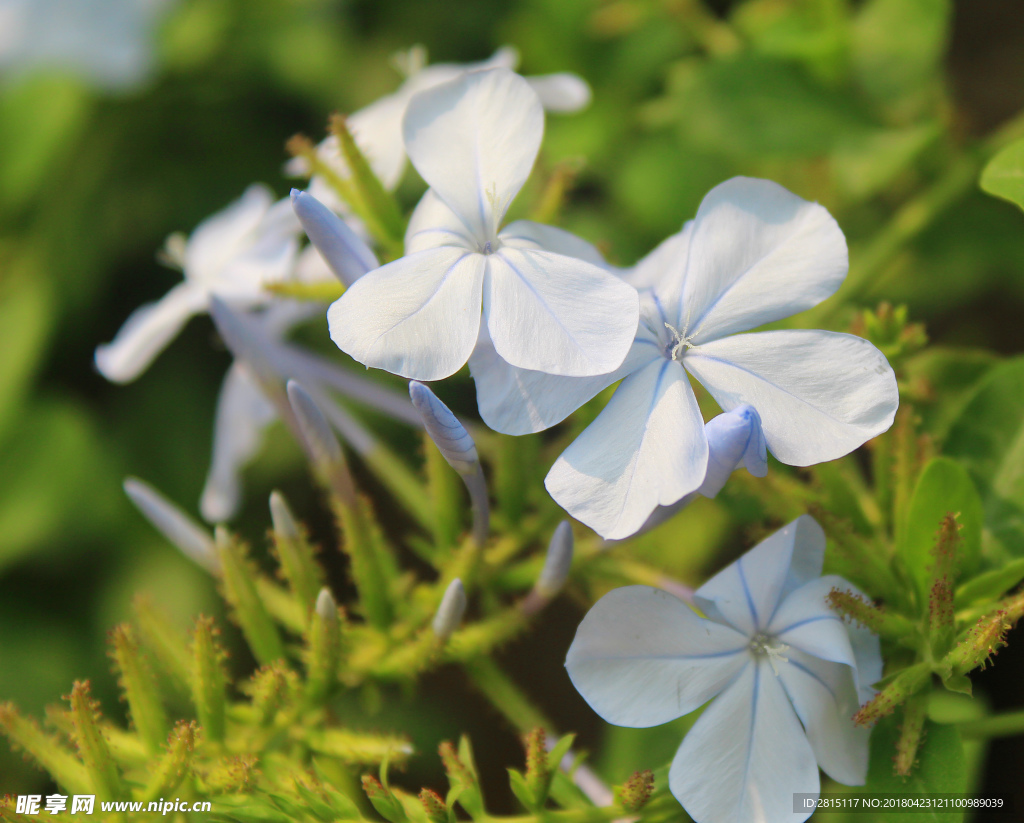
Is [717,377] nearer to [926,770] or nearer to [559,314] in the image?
[559,314]

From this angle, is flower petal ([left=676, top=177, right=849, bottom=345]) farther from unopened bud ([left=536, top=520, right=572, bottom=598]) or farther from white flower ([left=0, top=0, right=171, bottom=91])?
white flower ([left=0, top=0, right=171, bottom=91])

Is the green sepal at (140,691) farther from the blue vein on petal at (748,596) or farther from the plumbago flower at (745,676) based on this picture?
the blue vein on petal at (748,596)

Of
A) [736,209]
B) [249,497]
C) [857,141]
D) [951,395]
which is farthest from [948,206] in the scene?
[249,497]

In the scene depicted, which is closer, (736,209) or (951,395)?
(736,209)

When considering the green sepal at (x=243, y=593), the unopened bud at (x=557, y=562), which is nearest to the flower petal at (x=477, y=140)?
the unopened bud at (x=557, y=562)

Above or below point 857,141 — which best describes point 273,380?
above

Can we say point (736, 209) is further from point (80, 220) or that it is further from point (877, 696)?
point (80, 220)

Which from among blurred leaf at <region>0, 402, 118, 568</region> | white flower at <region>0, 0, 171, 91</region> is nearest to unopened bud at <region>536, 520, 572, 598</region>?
blurred leaf at <region>0, 402, 118, 568</region>
